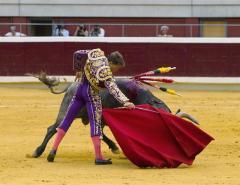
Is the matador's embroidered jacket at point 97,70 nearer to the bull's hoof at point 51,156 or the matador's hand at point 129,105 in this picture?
the matador's hand at point 129,105

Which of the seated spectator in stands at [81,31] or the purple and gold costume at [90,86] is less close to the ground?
the seated spectator in stands at [81,31]

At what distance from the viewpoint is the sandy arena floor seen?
7289 mm

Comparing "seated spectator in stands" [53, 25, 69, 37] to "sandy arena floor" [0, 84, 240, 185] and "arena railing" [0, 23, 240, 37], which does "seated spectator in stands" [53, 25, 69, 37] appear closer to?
"arena railing" [0, 23, 240, 37]

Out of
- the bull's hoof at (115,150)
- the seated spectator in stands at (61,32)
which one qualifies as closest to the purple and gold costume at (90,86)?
the bull's hoof at (115,150)

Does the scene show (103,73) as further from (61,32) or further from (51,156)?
(61,32)

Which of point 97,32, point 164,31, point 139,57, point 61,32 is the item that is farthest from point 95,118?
point 61,32

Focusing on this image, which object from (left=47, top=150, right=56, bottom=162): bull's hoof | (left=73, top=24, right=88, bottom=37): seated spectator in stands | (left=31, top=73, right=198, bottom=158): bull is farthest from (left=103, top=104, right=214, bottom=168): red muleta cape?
(left=73, top=24, right=88, bottom=37): seated spectator in stands

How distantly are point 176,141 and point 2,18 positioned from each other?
15.3 metres

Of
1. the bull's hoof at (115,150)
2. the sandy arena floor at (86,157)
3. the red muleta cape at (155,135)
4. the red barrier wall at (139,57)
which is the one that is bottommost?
the sandy arena floor at (86,157)

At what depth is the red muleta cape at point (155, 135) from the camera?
8.16m

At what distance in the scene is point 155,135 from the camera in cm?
830

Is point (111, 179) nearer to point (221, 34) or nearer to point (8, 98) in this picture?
point (8, 98)

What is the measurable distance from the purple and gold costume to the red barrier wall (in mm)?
11309
